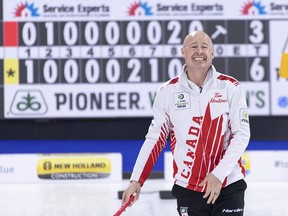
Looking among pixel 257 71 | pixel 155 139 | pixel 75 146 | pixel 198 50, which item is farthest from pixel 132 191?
pixel 75 146

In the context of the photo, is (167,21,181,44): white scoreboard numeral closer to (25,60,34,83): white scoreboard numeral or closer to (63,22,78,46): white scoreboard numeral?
(63,22,78,46): white scoreboard numeral

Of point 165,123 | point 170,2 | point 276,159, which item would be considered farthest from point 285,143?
point 165,123

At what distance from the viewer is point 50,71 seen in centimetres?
746

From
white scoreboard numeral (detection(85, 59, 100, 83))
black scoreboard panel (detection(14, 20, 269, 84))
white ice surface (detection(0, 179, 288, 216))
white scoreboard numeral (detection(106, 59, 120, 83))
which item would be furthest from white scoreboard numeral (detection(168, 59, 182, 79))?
white ice surface (detection(0, 179, 288, 216))

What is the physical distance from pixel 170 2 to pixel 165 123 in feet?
17.0

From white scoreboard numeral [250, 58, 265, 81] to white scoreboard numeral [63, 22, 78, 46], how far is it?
2177mm

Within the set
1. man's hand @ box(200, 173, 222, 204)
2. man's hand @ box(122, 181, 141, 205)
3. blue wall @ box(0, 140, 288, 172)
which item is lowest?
blue wall @ box(0, 140, 288, 172)

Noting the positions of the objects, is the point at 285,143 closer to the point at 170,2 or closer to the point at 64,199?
the point at 170,2

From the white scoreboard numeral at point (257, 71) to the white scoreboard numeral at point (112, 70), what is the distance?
163 centimetres

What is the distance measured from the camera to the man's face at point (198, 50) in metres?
2.34

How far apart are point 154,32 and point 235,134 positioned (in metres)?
5.20

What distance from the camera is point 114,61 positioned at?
7465 millimetres

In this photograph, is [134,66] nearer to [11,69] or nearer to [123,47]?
[123,47]

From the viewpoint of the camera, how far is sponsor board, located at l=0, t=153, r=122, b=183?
23.9 feet
